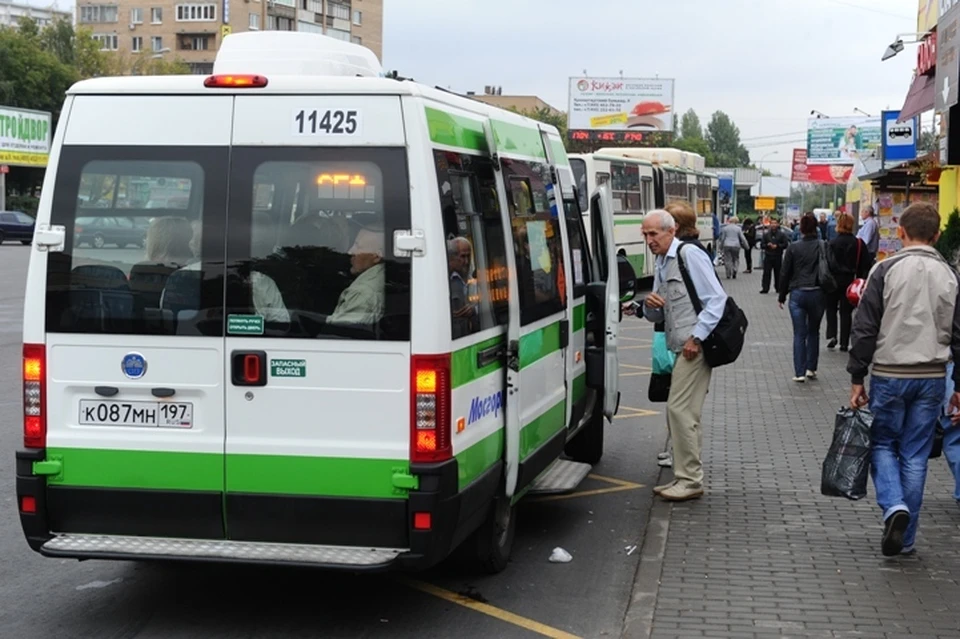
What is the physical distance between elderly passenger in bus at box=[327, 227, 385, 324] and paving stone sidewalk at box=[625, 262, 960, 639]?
189cm

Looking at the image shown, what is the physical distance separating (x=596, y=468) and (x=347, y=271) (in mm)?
4765

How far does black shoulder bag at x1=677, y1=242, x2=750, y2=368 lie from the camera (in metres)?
8.23

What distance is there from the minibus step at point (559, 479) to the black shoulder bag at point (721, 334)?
109cm

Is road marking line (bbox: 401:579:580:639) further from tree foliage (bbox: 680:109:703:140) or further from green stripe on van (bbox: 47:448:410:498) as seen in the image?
tree foliage (bbox: 680:109:703:140)

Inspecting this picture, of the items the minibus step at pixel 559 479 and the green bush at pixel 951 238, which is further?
the green bush at pixel 951 238

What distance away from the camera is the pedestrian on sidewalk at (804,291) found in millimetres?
14070

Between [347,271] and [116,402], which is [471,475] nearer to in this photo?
[347,271]

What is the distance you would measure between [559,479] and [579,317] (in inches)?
46.1

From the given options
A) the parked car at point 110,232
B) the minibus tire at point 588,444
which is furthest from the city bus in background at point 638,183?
the parked car at point 110,232

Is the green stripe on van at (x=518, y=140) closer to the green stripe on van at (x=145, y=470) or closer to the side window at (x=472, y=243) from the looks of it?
the side window at (x=472, y=243)

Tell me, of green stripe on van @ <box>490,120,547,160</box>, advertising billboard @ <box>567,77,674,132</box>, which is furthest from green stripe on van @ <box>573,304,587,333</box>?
advertising billboard @ <box>567,77,674,132</box>

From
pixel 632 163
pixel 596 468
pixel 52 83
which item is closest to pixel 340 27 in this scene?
pixel 52 83

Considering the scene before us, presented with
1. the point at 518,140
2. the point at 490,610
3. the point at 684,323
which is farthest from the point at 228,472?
the point at 684,323

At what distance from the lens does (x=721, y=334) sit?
823 cm
